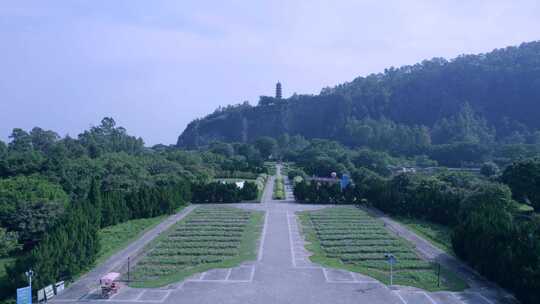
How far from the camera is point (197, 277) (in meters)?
21.2

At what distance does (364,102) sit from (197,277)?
129m

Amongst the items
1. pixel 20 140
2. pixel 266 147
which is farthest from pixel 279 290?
pixel 266 147

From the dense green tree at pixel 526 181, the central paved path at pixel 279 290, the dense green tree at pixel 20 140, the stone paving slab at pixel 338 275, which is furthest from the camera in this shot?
the dense green tree at pixel 20 140

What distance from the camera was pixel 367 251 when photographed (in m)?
25.9

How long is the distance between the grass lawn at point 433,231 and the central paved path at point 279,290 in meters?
8.01

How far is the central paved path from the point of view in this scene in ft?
60.3

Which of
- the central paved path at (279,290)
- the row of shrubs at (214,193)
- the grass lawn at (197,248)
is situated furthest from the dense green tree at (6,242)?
the row of shrubs at (214,193)

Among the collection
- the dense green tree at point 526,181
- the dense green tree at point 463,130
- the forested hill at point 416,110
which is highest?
the forested hill at point 416,110

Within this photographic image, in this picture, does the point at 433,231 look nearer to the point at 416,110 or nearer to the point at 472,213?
the point at 472,213

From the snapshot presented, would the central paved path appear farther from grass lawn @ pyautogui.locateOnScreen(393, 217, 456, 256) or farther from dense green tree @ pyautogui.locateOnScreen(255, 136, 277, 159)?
dense green tree @ pyautogui.locateOnScreen(255, 136, 277, 159)

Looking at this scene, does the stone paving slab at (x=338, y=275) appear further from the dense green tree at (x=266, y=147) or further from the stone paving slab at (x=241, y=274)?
the dense green tree at (x=266, y=147)

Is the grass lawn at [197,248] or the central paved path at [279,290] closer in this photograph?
the central paved path at [279,290]

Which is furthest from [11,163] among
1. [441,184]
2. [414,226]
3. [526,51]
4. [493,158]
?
[526,51]

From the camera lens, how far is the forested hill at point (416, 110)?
107688mm
